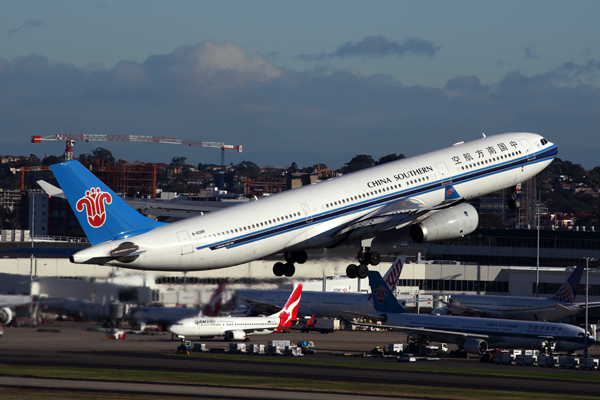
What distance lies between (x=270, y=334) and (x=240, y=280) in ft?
71.2

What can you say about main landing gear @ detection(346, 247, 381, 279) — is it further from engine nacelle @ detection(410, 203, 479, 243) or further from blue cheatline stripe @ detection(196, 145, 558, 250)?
blue cheatline stripe @ detection(196, 145, 558, 250)

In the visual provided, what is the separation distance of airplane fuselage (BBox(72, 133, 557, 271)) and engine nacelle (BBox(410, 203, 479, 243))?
0.87 meters

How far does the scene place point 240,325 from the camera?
79000mm

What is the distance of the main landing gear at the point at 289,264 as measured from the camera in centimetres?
4944

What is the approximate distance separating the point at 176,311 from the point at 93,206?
96.6 ft

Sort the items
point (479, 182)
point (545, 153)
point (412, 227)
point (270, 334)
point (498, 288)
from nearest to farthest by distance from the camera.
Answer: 1. point (412, 227)
2. point (479, 182)
3. point (545, 153)
4. point (270, 334)
5. point (498, 288)

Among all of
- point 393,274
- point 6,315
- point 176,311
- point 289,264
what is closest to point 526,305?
point 393,274

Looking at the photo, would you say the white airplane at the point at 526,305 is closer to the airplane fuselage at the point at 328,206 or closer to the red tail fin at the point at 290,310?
the red tail fin at the point at 290,310

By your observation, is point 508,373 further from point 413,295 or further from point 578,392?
point 413,295

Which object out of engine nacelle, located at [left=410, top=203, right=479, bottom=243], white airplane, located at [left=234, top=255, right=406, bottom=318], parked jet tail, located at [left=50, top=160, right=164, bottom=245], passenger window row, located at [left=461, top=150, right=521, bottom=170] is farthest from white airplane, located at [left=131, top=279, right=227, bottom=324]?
parked jet tail, located at [left=50, top=160, right=164, bottom=245]

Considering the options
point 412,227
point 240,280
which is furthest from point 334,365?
point 412,227

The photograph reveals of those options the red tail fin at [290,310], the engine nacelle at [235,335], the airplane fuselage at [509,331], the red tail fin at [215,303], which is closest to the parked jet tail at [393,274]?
the airplane fuselage at [509,331]

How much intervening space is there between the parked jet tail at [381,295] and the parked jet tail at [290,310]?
6382mm

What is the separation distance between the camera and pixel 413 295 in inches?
Answer: 3907
